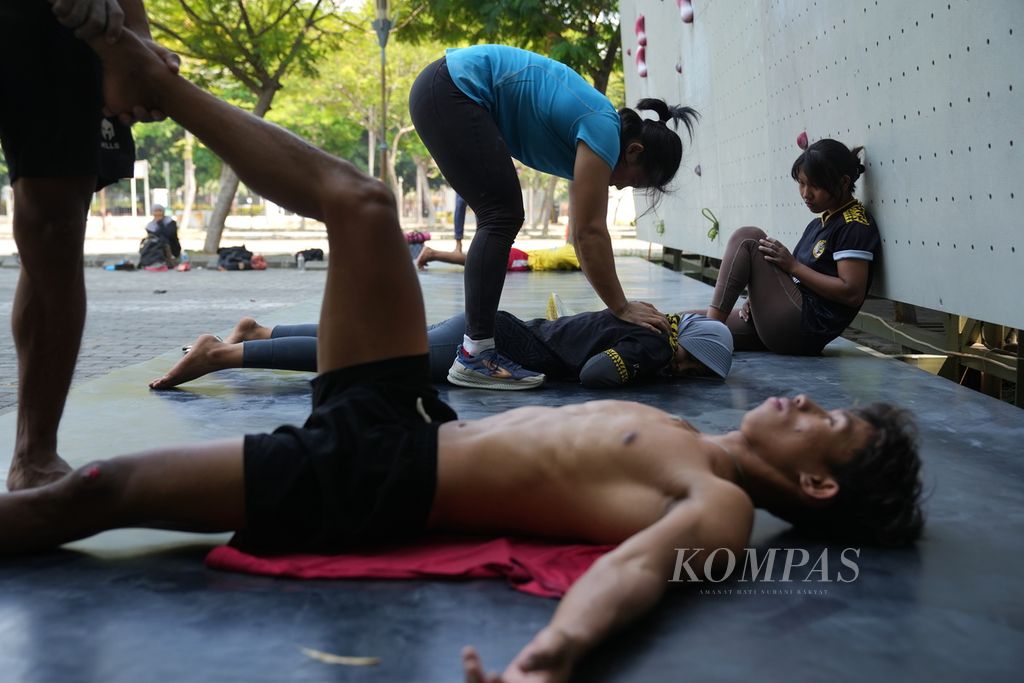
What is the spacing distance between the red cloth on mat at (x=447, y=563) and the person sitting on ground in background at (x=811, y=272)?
3342 mm

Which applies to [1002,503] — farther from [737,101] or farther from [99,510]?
[737,101]

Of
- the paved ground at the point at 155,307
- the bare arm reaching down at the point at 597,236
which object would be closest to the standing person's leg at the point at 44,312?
the bare arm reaching down at the point at 597,236

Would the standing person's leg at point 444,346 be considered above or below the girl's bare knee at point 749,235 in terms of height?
below

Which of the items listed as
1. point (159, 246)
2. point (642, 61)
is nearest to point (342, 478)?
point (642, 61)

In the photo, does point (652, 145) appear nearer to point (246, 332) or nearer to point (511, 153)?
point (511, 153)

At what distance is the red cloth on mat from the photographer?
6.59 feet

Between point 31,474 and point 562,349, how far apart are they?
87.4 inches

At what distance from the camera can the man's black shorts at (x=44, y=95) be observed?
2428mm

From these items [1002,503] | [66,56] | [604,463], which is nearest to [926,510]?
[1002,503]

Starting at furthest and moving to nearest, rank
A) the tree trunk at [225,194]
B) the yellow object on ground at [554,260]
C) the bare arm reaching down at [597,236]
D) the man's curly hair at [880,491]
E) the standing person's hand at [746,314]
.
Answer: the tree trunk at [225,194]
the yellow object on ground at [554,260]
the standing person's hand at [746,314]
the bare arm reaching down at [597,236]
the man's curly hair at [880,491]

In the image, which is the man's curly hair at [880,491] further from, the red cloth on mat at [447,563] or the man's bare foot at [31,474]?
the man's bare foot at [31,474]

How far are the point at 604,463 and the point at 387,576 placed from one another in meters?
0.48

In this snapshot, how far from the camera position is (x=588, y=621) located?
1.62 m

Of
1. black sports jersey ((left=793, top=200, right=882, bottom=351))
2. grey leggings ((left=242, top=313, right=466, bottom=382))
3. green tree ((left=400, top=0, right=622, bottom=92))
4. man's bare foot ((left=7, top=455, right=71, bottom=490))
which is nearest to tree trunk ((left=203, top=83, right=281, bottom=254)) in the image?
green tree ((left=400, top=0, right=622, bottom=92))
